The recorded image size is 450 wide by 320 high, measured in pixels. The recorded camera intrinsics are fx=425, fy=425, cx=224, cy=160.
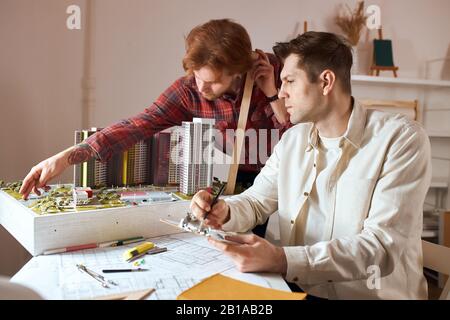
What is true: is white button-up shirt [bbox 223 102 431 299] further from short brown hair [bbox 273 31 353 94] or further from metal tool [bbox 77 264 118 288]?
metal tool [bbox 77 264 118 288]

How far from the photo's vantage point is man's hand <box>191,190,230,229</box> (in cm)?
124

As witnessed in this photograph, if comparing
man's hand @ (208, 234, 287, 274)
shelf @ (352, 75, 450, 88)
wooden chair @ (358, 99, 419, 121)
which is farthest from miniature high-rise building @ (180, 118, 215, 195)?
wooden chair @ (358, 99, 419, 121)

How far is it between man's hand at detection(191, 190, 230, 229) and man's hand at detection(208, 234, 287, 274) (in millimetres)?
222

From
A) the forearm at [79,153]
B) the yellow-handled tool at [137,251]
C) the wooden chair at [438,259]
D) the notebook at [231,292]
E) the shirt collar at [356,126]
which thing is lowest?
the wooden chair at [438,259]

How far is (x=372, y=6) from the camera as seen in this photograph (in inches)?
123

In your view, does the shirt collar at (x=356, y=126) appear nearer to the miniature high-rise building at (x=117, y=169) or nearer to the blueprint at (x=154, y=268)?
the blueprint at (x=154, y=268)

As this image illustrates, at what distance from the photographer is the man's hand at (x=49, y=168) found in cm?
137

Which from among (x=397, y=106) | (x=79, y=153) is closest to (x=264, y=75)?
(x=79, y=153)

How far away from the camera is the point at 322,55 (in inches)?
51.3

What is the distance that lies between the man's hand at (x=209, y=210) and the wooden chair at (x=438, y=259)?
2.05 ft

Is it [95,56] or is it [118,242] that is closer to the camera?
[118,242]

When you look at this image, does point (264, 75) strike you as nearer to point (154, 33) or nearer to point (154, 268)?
point (154, 268)

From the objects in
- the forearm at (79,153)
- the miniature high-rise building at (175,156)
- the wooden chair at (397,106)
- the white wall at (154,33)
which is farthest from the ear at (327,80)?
the wooden chair at (397,106)

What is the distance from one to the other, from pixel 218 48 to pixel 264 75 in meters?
0.25
